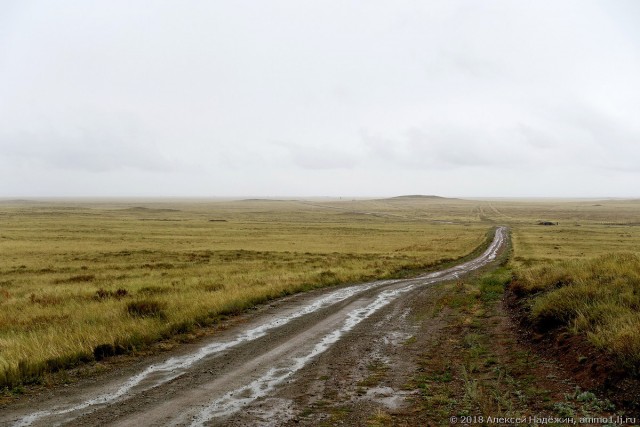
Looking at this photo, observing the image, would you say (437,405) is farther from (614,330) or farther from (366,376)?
(614,330)

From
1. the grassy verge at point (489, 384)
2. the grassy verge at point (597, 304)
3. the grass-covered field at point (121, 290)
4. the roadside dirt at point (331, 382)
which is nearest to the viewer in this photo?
the grassy verge at point (489, 384)

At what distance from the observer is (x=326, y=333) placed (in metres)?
13.7

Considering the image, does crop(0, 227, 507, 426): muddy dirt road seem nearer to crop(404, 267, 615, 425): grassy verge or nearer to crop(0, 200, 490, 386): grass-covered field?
crop(404, 267, 615, 425): grassy verge

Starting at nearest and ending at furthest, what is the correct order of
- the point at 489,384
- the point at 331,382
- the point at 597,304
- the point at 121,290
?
the point at 489,384 → the point at 331,382 → the point at 597,304 → the point at 121,290

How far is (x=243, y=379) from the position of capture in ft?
30.7

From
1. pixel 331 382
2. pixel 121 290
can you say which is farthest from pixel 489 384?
pixel 121 290

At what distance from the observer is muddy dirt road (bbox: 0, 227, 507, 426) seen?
294 inches

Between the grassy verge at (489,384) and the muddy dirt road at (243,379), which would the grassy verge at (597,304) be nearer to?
the grassy verge at (489,384)

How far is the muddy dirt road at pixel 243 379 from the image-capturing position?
7.47 m

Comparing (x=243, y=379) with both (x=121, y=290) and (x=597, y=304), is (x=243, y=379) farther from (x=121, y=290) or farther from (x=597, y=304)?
(x=121, y=290)

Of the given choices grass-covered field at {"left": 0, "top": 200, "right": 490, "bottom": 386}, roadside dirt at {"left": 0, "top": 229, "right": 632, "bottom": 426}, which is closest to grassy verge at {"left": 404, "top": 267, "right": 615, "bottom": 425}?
roadside dirt at {"left": 0, "top": 229, "right": 632, "bottom": 426}

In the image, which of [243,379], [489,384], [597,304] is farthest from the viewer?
[597,304]

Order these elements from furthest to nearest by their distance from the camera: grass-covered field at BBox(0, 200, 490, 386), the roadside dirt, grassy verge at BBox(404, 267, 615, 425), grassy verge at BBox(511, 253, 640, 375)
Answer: grass-covered field at BBox(0, 200, 490, 386) → grassy verge at BBox(511, 253, 640, 375) → the roadside dirt → grassy verge at BBox(404, 267, 615, 425)

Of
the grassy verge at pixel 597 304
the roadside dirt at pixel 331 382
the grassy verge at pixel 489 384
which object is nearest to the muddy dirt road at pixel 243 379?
the roadside dirt at pixel 331 382
